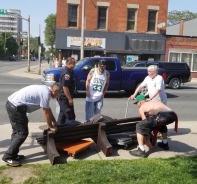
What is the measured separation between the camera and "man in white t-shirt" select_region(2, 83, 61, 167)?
15.2ft

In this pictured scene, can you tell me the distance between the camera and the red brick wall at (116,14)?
27281mm

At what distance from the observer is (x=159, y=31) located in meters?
28.6

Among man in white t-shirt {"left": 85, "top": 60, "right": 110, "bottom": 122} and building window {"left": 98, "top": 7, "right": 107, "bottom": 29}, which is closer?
man in white t-shirt {"left": 85, "top": 60, "right": 110, "bottom": 122}

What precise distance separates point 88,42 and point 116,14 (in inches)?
148

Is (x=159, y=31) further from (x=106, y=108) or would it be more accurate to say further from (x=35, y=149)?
(x=35, y=149)

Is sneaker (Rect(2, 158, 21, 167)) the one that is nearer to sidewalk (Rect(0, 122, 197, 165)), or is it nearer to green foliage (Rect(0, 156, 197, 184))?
sidewalk (Rect(0, 122, 197, 165))

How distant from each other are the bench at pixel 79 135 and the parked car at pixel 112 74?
697 centimetres

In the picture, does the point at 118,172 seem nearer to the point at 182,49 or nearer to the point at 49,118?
the point at 49,118

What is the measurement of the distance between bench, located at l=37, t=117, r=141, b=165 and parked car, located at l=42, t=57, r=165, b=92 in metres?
6.97

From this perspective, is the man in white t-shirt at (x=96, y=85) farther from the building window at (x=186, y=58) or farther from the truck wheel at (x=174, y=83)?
the building window at (x=186, y=58)

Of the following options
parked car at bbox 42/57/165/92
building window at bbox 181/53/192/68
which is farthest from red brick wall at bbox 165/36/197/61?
parked car at bbox 42/57/165/92

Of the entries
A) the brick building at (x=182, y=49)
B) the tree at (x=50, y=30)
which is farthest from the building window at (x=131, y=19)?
the tree at (x=50, y=30)

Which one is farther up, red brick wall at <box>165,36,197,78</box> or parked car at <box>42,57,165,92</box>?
red brick wall at <box>165,36,197,78</box>

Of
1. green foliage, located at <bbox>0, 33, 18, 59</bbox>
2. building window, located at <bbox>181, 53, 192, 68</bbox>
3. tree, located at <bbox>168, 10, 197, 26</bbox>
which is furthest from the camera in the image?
green foliage, located at <bbox>0, 33, 18, 59</bbox>
